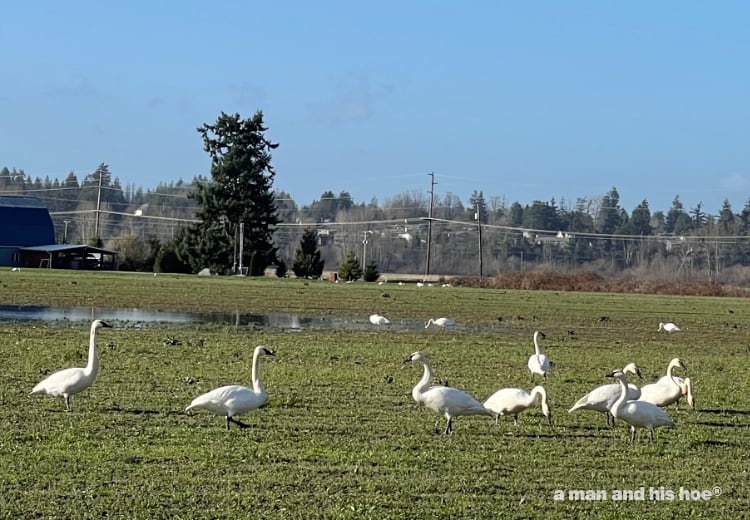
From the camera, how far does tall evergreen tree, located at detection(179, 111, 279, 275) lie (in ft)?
307

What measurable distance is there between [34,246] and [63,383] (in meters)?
98.8

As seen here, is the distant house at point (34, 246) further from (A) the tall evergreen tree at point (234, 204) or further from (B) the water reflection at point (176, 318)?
(B) the water reflection at point (176, 318)

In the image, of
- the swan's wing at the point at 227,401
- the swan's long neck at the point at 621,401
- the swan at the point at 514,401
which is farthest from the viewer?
the swan at the point at 514,401

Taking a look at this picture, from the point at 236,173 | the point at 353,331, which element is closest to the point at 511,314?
the point at 353,331

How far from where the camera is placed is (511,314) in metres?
45.6

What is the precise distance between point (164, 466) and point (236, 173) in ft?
285

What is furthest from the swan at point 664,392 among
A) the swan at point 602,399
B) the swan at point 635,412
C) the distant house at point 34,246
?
the distant house at point 34,246

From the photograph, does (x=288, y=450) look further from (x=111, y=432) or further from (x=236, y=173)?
(x=236, y=173)

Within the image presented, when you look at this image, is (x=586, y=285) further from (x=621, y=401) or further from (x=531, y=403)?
(x=621, y=401)

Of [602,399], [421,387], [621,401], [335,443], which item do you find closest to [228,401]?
[335,443]

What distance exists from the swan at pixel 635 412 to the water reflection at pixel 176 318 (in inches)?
755

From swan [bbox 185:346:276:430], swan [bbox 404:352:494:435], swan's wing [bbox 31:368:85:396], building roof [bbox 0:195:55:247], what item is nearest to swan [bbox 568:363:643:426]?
swan [bbox 404:352:494:435]

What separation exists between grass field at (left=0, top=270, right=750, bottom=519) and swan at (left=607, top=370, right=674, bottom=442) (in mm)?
233

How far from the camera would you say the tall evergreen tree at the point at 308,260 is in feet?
304
